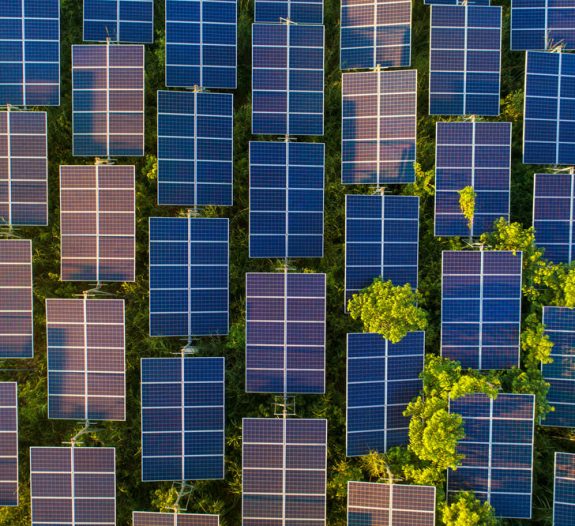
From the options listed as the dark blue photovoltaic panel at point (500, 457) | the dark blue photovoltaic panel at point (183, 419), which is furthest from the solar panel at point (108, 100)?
the dark blue photovoltaic panel at point (500, 457)

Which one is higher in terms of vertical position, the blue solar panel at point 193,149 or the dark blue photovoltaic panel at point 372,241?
the blue solar panel at point 193,149

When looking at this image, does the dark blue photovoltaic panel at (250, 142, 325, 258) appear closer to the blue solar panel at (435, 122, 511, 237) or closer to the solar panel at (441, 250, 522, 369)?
the blue solar panel at (435, 122, 511, 237)

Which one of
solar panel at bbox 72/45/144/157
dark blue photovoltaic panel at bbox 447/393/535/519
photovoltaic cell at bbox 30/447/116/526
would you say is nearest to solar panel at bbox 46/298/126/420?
photovoltaic cell at bbox 30/447/116/526

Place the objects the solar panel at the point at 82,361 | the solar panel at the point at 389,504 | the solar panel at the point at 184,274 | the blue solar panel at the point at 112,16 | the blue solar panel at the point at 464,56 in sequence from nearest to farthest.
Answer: the solar panel at the point at 389,504, the solar panel at the point at 82,361, the solar panel at the point at 184,274, the blue solar panel at the point at 464,56, the blue solar panel at the point at 112,16

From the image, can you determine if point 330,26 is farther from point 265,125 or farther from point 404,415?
point 404,415

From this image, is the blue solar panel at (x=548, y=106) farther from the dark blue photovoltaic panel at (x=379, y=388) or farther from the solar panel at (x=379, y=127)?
the dark blue photovoltaic panel at (x=379, y=388)

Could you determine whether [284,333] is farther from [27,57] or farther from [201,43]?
[27,57]
